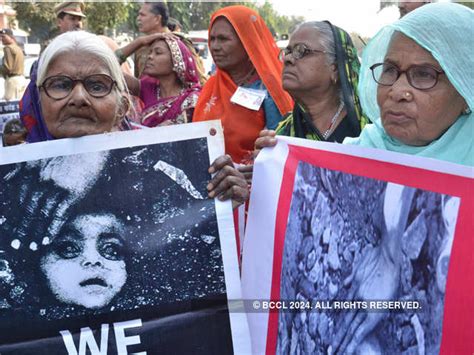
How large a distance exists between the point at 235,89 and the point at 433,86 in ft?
8.08

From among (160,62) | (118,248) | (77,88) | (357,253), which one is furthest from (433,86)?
(160,62)

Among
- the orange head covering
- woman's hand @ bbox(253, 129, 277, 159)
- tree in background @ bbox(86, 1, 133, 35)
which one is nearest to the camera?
woman's hand @ bbox(253, 129, 277, 159)

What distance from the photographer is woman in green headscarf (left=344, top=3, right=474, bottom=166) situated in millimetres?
1544

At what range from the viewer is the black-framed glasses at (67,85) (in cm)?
185

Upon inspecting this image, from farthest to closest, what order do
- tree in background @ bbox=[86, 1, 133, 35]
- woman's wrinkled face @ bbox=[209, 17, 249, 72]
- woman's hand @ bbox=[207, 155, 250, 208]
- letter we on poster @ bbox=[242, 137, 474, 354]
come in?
tree in background @ bbox=[86, 1, 133, 35] < woman's wrinkled face @ bbox=[209, 17, 249, 72] < woman's hand @ bbox=[207, 155, 250, 208] < letter we on poster @ bbox=[242, 137, 474, 354]

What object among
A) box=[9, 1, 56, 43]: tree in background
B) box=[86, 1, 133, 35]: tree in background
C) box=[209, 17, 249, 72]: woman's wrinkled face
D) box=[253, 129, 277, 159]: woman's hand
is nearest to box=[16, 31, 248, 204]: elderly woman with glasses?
box=[253, 129, 277, 159]: woman's hand

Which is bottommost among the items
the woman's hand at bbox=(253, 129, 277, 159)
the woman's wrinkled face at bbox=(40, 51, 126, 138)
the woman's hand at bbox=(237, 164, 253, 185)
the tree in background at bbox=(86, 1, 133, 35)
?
the tree in background at bbox=(86, 1, 133, 35)

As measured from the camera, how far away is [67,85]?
186 cm

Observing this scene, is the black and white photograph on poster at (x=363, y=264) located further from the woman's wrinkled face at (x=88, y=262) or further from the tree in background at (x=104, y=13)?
the tree in background at (x=104, y=13)

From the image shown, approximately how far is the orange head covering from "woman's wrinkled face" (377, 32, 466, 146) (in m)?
2.02

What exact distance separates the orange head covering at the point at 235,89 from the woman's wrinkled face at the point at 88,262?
82.0 inches

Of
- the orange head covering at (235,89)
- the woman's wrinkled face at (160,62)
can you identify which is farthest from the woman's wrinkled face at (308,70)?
the woman's wrinkled face at (160,62)

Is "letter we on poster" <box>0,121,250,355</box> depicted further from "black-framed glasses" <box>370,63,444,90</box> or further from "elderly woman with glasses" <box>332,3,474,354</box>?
"black-framed glasses" <box>370,63,444,90</box>

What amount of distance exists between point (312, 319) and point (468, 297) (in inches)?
15.3
